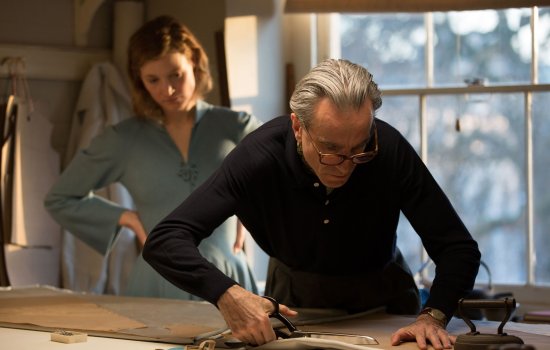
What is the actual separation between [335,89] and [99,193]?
2.04m

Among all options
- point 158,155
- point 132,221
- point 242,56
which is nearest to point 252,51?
point 242,56

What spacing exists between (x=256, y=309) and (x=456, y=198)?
5.93ft

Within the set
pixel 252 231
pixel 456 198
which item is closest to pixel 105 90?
pixel 456 198

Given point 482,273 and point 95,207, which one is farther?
point 482,273

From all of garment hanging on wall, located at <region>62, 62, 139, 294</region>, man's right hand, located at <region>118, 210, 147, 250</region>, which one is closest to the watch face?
man's right hand, located at <region>118, 210, 147, 250</region>

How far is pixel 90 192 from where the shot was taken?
3303 millimetres

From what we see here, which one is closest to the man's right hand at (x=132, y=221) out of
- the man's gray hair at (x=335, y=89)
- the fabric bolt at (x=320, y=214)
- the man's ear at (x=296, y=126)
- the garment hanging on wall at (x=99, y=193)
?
the garment hanging on wall at (x=99, y=193)

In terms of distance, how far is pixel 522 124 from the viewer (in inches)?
140

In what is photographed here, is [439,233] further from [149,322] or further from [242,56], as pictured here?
[242,56]

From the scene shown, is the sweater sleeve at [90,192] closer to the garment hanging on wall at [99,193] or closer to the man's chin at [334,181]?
the garment hanging on wall at [99,193]

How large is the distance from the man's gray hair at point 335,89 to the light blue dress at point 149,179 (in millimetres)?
1005

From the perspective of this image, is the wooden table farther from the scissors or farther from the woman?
the woman

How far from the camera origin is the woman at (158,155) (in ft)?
10.1

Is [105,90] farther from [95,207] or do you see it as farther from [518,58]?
[518,58]
